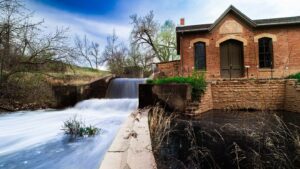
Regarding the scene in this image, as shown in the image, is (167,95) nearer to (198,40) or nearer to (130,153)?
(130,153)

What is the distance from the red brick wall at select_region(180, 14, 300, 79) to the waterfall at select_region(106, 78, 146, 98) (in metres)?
3.75

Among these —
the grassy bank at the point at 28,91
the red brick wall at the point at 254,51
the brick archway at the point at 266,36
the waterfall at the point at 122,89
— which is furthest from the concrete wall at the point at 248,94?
the grassy bank at the point at 28,91

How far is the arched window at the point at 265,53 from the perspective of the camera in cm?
1421

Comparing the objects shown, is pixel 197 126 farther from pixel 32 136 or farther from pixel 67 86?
pixel 67 86

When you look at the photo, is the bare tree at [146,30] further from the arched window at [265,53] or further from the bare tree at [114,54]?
the arched window at [265,53]

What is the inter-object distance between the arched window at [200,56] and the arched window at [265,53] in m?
3.62

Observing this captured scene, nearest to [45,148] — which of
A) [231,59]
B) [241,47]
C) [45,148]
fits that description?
[45,148]

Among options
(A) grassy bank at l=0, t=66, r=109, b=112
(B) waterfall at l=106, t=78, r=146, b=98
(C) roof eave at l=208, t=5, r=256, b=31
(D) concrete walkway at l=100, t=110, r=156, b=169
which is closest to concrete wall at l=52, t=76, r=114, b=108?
(A) grassy bank at l=0, t=66, r=109, b=112

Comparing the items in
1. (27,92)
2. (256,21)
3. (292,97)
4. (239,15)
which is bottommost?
(292,97)

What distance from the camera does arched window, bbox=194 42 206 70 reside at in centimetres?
1492

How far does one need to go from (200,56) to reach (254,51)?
3.46m

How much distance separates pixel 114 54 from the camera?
107 feet

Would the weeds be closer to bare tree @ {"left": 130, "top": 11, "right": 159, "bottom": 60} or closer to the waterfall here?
the waterfall

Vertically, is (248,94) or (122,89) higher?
(122,89)
